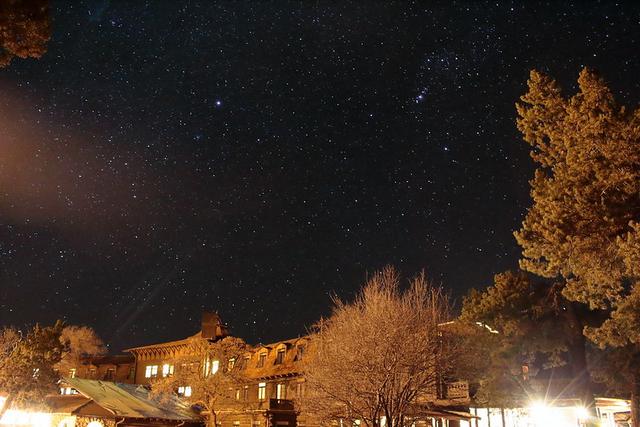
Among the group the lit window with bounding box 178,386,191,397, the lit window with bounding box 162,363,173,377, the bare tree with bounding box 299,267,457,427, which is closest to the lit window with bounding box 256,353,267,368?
the lit window with bounding box 178,386,191,397

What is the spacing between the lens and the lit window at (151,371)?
206 ft

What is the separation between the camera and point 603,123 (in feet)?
62.4

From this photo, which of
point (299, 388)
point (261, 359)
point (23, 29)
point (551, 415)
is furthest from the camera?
point (261, 359)

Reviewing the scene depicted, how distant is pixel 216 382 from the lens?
42406mm

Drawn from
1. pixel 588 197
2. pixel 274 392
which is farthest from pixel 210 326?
pixel 588 197

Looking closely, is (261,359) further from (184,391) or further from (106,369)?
(106,369)

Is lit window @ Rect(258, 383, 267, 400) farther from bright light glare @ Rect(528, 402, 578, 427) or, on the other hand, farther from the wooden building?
bright light glare @ Rect(528, 402, 578, 427)

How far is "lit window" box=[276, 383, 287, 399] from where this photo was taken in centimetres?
4460

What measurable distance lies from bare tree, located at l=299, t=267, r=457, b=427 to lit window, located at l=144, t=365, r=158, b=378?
38.0 meters

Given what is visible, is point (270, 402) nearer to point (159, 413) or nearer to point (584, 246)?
point (159, 413)

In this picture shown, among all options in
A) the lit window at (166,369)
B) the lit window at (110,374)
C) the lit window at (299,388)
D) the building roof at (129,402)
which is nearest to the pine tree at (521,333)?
the lit window at (299,388)

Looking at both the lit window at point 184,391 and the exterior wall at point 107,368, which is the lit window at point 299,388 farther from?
the exterior wall at point 107,368

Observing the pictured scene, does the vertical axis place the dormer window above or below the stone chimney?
below

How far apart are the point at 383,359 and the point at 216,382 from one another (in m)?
21.7
